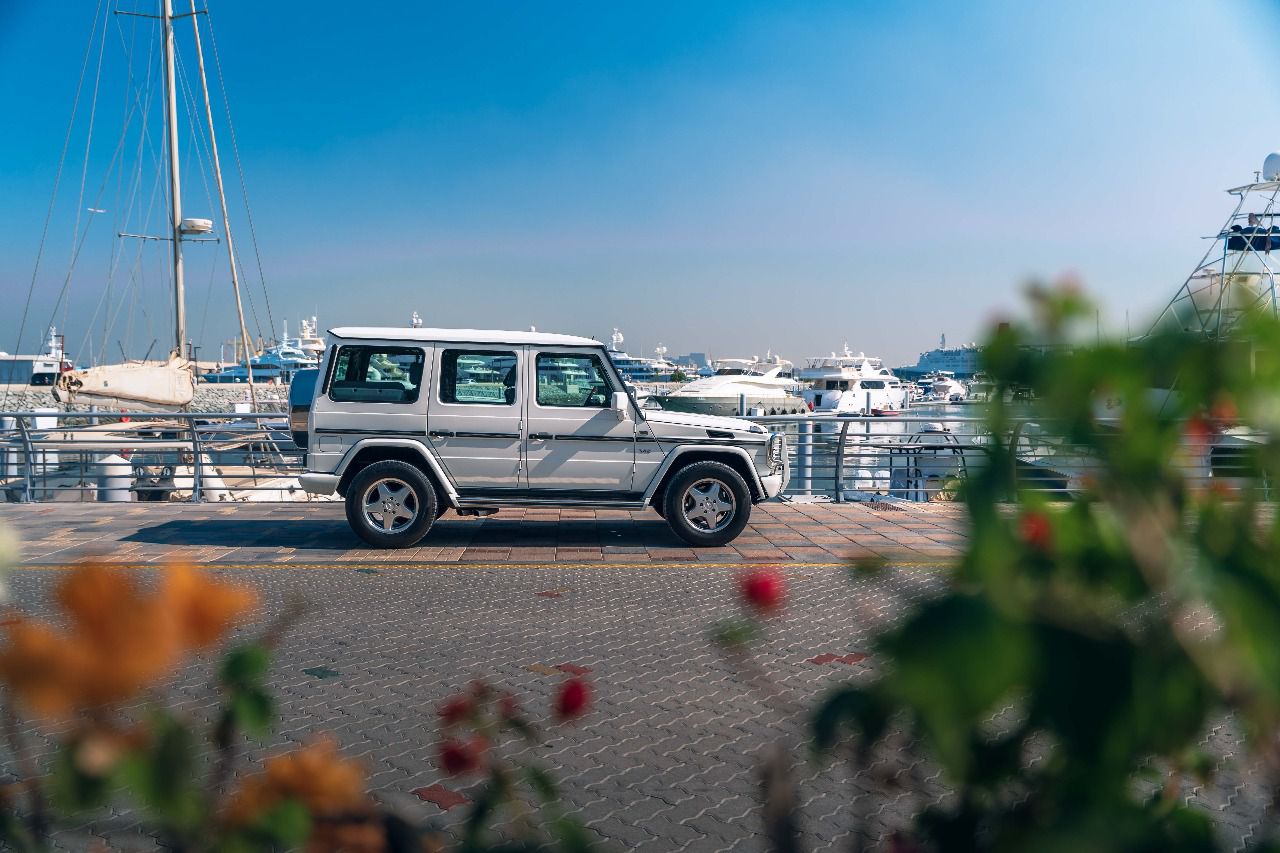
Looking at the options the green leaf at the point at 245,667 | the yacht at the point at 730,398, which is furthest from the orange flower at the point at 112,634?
the yacht at the point at 730,398

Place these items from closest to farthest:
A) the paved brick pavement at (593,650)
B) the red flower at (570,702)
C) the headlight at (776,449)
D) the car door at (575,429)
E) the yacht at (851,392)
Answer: the red flower at (570,702) < the paved brick pavement at (593,650) < the car door at (575,429) < the headlight at (776,449) < the yacht at (851,392)

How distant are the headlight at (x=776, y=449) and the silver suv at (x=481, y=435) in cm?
52

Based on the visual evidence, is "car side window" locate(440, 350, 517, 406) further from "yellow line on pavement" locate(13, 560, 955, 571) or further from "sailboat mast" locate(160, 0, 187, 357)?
"sailboat mast" locate(160, 0, 187, 357)

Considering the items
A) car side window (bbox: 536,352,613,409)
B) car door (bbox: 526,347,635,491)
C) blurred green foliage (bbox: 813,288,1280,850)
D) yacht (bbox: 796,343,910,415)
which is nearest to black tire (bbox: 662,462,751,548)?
car door (bbox: 526,347,635,491)

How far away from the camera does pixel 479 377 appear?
1025 cm

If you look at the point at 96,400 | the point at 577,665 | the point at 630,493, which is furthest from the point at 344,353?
the point at 96,400

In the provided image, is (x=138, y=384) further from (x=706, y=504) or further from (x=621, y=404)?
(x=706, y=504)

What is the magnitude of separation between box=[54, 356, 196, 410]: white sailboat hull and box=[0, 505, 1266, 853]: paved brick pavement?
12518 mm

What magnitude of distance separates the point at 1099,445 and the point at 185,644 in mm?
771

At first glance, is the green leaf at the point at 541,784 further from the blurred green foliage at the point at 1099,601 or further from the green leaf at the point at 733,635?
the blurred green foliage at the point at 1099,601

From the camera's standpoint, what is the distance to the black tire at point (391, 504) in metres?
10.0

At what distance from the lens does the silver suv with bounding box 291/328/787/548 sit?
10047 mm

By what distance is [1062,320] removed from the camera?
0.91 meters

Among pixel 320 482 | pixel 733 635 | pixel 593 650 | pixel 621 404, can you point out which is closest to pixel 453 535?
pixel 320 482
